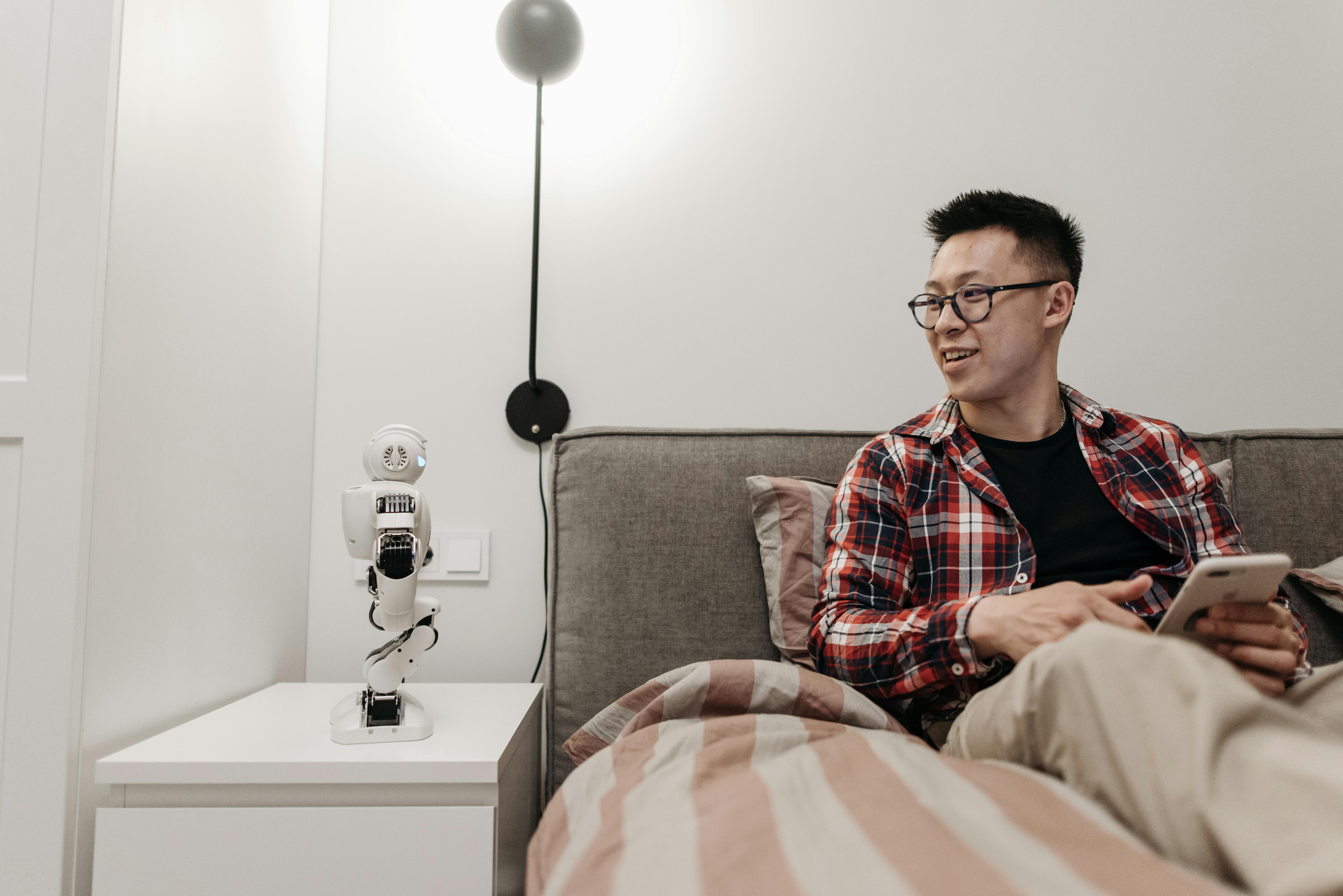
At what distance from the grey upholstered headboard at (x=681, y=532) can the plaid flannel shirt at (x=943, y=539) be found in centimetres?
14

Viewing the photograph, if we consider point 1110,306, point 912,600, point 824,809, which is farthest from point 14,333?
point 1110,306

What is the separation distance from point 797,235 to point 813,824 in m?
1.21

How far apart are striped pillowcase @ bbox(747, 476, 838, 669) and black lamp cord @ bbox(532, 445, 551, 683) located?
44cm

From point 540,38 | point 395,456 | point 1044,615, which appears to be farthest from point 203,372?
point 1044,615

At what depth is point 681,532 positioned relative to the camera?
1.10 m

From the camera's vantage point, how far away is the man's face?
3.50 ft

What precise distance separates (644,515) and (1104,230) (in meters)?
1.15

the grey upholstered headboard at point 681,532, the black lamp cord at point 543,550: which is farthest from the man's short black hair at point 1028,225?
the black lamp cord at point 543,550

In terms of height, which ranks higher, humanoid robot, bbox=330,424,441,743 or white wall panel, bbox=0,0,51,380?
white wall panel, bbox=0,0,51,380

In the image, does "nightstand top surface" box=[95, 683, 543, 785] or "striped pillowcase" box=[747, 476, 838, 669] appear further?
"striped pillowcase" box=[747, 476, 838, 669]

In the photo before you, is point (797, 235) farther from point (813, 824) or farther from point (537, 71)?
point (813, 824)

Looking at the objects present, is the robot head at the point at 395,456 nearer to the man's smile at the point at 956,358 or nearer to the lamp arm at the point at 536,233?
the lamp arm at the point at 536,233

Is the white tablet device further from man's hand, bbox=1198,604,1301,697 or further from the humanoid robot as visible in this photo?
the humanoid robot

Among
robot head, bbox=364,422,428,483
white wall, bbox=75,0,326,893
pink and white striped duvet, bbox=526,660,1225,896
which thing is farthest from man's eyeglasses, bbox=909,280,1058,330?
white wall, bbox=75,0,326,893
